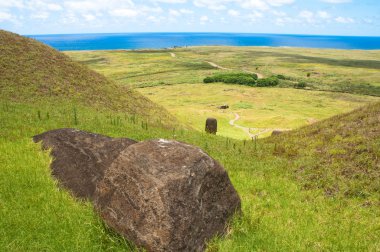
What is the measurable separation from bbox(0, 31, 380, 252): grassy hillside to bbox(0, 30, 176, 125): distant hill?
6286 mm

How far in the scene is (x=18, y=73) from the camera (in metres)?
34.9

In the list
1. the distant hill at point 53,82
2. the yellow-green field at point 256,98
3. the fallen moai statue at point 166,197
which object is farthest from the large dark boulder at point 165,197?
the yellow-green field at point 256,98

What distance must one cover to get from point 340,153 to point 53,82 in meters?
27.7

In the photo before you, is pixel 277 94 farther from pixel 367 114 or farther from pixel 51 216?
pixel 51 216

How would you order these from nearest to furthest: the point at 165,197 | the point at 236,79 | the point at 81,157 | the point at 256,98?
the point at 165,197 → the point at 81,157 → the point at 256,98 → the point at 236,79

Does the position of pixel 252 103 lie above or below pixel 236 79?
below

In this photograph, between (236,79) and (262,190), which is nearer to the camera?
(262,190)

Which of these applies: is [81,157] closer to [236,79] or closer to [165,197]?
[165,197]

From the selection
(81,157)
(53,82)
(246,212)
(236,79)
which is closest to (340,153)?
(246,212)

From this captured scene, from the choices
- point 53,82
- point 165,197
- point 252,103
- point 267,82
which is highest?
point 165,197

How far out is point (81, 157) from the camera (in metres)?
13.1

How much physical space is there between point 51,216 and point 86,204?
3.58ft

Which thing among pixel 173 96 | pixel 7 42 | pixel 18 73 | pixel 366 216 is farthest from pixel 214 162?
pixel 173 96

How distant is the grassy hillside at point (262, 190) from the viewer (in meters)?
8.95
